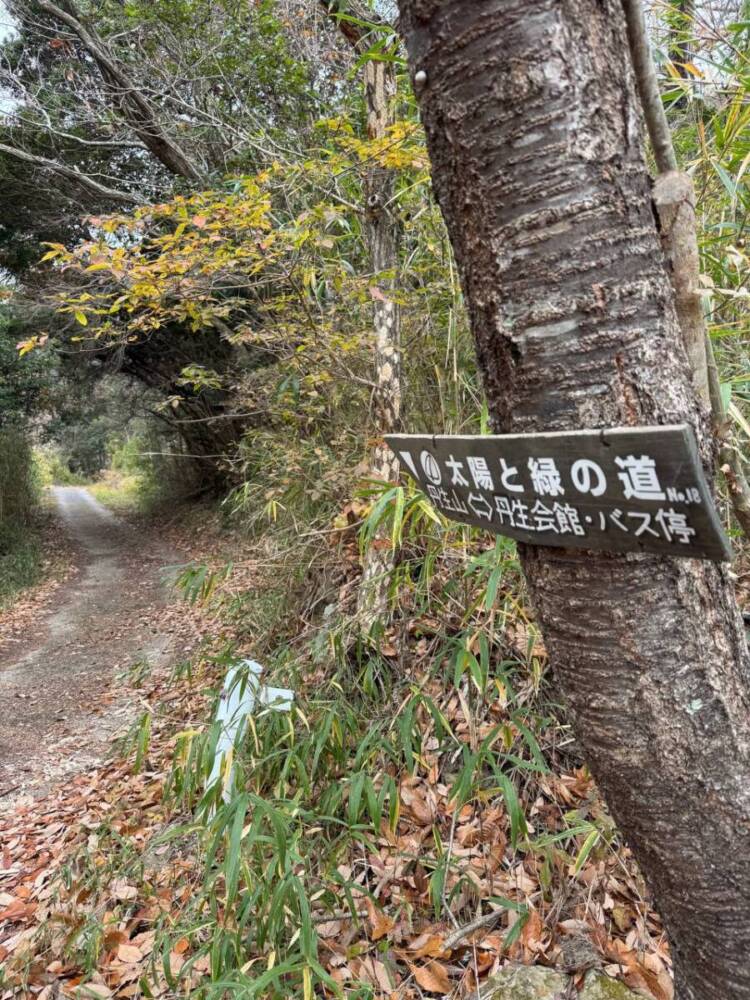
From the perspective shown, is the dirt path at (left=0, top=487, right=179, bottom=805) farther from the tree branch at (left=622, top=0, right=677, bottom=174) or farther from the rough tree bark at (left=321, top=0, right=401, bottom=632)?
the tree branch at (left=622, top=0, right=677, bottom=174)

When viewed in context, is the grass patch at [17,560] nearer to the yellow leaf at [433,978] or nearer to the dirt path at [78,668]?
the dirt path at [78,668]

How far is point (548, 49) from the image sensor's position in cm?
91

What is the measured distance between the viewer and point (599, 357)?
3.14 ft

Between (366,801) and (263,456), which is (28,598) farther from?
(366,801)

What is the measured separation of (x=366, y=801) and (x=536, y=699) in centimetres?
79

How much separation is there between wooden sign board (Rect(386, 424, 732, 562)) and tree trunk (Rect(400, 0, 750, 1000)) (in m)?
0.07

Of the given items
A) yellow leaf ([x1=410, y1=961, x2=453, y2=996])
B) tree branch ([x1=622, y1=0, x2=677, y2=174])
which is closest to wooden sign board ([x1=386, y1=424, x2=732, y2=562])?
tree branch ([x1=622, y1=0, x2=677, y2=174])

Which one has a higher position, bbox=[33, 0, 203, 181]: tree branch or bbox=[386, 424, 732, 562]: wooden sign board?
bbox=[33, 0, 203, 181]: tree branch

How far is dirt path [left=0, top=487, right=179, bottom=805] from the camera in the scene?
4574mm

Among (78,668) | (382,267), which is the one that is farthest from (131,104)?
(78,668)

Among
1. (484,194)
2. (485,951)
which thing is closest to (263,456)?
(485,951)

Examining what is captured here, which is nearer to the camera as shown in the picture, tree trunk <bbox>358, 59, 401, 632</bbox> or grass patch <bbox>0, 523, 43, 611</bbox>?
tree trunk <bbox>358, 59, 401, 632</bbox>

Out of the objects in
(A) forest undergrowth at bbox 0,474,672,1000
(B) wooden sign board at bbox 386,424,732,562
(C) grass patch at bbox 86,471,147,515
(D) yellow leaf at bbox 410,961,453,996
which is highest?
(B) wooden sign board at bbox 386,424,732,562

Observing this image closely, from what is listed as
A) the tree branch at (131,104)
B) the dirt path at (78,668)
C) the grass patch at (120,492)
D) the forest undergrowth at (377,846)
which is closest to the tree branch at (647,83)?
the forest undergrowth at (377,846)
